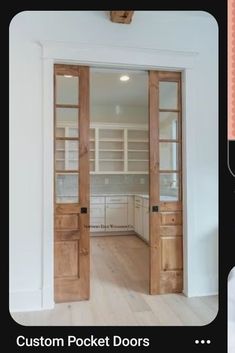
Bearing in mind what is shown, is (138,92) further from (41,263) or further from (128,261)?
(41,263)

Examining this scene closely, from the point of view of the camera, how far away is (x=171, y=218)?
2.34 metres

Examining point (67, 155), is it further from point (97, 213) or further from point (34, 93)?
point (97, 213)

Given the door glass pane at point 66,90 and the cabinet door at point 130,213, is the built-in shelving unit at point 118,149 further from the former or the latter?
the door glass pane at point 66,90

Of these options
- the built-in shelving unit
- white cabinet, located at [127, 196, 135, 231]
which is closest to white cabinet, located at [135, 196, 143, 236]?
white cabinet, located at [127, 196, 135, 231]

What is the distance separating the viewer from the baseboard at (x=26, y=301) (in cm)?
201

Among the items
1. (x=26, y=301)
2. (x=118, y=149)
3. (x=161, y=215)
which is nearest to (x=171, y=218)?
(x=161, y=215)

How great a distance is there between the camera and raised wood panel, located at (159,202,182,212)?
233 centimetres

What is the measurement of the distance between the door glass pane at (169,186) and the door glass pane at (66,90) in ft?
3.48

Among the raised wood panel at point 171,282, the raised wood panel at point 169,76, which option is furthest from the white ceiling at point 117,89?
the raised wood panel at point 171,282

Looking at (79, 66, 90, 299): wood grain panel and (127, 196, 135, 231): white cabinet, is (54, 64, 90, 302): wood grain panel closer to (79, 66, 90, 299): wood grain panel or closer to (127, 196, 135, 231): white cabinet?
(79, 66, 90, 299): wood grain panel

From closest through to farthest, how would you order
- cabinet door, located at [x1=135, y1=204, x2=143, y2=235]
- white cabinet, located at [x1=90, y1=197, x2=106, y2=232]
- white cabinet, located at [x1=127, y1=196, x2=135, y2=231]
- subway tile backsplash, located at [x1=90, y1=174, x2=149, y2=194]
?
1. cabinet door, located at [x1=135, y1=204, x2=143, y2=235]
2. white cabinet, located at [x1=90, y1=197, x2=106, y2=232]
3. white cabinet, located at [x1=127, y1=196, x2=135, y2=231]
4. subway tile backsplash, located at [x1=90, y1=174, x2=149, y2=194]

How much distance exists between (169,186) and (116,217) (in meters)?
2.60

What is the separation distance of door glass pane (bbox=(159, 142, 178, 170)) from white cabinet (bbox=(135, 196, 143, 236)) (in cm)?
213
